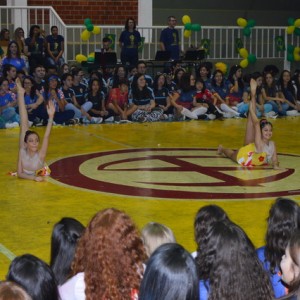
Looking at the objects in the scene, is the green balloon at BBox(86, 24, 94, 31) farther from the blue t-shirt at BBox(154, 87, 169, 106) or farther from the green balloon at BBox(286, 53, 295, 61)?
the green balloon at BBox(286, 53, 295, 61)

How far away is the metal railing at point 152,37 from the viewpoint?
731 inches

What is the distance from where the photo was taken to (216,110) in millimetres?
16438

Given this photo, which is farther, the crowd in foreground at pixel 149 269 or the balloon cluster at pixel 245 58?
the balloon cluster at pixel 245 58

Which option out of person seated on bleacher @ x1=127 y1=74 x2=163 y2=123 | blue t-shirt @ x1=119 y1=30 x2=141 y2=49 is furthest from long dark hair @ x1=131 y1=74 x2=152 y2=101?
blue t-shirt @ x1=119 y1=30 x2=141 y2=49

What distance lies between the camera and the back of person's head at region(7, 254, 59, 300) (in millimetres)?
3570

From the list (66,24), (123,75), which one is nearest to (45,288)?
(123,75)

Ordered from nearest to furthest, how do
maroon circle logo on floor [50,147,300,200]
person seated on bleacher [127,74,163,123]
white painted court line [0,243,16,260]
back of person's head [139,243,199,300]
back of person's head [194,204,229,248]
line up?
back of person's head [139,243,199,300] < back of person's head [194,204,229,248] < white painted court line [0,243,16,260] < maroon circle logo on floor [50,147,300,200] < person seated on bleacher [127,74,163,123]

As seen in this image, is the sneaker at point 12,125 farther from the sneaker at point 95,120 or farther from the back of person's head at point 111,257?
the back of person's head at point 111,257

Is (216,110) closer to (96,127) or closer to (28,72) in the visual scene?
(96,127)

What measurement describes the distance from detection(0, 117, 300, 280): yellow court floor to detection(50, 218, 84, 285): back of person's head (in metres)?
1.93

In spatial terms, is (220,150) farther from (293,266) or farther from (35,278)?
(35,278)

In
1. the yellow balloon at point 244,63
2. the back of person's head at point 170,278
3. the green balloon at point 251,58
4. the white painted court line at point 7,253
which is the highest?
the green balloon at point 251,58

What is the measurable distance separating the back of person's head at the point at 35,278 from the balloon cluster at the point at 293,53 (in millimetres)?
17829

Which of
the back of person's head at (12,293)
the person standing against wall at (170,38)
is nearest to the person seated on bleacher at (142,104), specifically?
the person standing against wall at (170,38)
